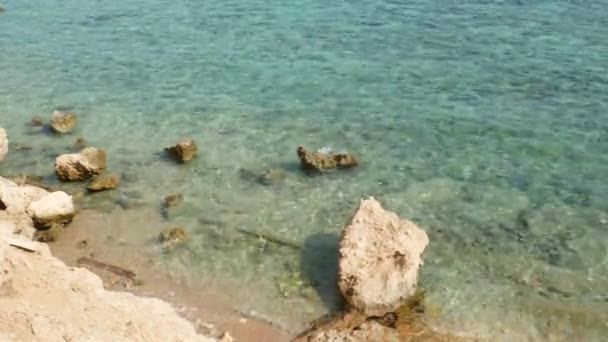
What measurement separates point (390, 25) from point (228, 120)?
11.2 metres

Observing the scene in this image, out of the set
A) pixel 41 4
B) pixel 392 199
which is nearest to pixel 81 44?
pixel 41 4

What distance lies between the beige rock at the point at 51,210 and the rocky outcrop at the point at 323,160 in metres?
6.72

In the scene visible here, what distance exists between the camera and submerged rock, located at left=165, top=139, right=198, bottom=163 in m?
20.4

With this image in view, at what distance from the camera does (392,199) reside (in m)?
Answer: 18.2

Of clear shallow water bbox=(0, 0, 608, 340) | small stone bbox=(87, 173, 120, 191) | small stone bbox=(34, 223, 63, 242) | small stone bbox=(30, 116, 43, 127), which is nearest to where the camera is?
clear shallow water bbox=(0, 0, 608, 340)

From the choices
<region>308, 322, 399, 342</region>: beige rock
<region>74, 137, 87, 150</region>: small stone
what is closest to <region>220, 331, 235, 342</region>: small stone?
<region>308, 322, 399, 342</region>: beige rock

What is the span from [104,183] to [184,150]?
2690mm

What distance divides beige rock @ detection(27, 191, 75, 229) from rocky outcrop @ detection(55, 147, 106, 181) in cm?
193

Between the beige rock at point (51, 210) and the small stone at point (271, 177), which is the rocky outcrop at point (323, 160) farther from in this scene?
the beige rock at point (51, 210)

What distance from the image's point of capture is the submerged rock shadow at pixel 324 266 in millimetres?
14680

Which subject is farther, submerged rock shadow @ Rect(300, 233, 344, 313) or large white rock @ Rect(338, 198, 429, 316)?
submerged rock shadow @ Rect(300, 233, 344, 313)

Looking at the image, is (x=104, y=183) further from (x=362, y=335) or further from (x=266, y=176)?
(x=362, y=335)

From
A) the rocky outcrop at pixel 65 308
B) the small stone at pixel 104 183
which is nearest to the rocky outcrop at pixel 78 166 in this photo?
the small stone at pixel 104 183

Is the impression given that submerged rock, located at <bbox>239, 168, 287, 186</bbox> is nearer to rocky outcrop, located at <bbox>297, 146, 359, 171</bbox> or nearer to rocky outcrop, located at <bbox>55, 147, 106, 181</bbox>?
rocky outcrop, located at <bbox>297, 146, 359, 171</bbox>
